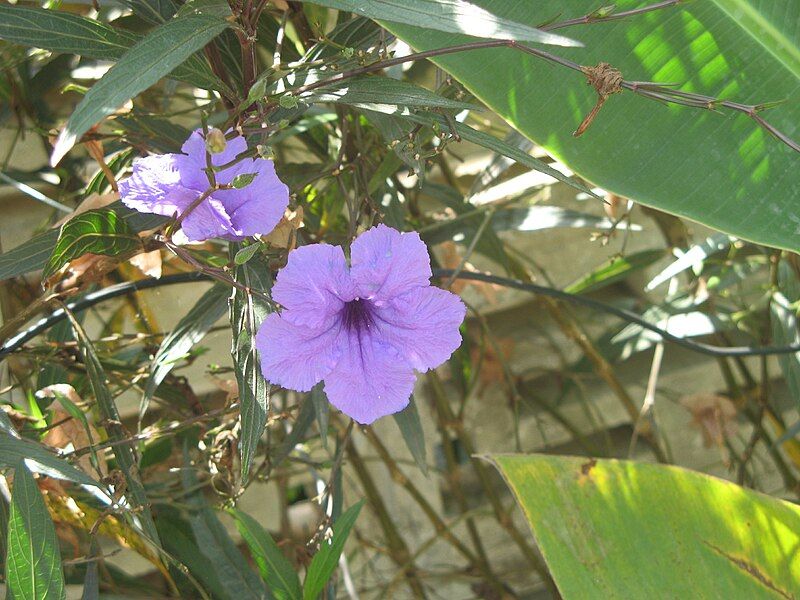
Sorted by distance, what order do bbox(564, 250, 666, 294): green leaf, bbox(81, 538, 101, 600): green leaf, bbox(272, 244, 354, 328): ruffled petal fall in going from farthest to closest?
bbox(564, 250, 666, 294): green leaf < bbox(81, 538, 101, 600): green leaf < bbox(272, 244, 354, 328): ruffled petal

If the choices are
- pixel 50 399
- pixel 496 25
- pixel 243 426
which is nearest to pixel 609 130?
pixel 496 25

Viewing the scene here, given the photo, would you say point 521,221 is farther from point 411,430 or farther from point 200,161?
point 200,161

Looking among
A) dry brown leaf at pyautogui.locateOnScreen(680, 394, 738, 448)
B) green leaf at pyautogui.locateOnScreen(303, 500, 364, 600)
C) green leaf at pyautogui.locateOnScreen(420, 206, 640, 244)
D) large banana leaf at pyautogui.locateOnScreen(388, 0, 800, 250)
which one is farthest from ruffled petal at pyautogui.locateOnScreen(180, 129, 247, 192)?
dry brown leaf at pyautogui.locateOnScreen(680, 394, 738, 448)

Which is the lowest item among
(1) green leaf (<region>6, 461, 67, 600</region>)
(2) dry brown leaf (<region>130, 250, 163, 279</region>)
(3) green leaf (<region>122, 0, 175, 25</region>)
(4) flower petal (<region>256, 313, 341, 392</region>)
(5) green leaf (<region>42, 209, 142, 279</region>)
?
(1) green leaf (<region>6, 461, 67, 600</region>)

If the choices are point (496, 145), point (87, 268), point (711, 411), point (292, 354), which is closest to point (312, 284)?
point (292, 354)

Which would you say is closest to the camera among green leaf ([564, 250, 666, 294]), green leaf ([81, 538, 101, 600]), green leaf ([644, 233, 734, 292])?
green leaf ([81, 538, 101, 600])

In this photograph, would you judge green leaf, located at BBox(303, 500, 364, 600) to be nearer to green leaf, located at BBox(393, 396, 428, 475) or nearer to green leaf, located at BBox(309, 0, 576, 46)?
green leaf, located at BBox(393, 396, 428, 475)

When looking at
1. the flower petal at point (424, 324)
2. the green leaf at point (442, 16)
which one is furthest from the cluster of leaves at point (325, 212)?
the flower petal at point (424, 324)
